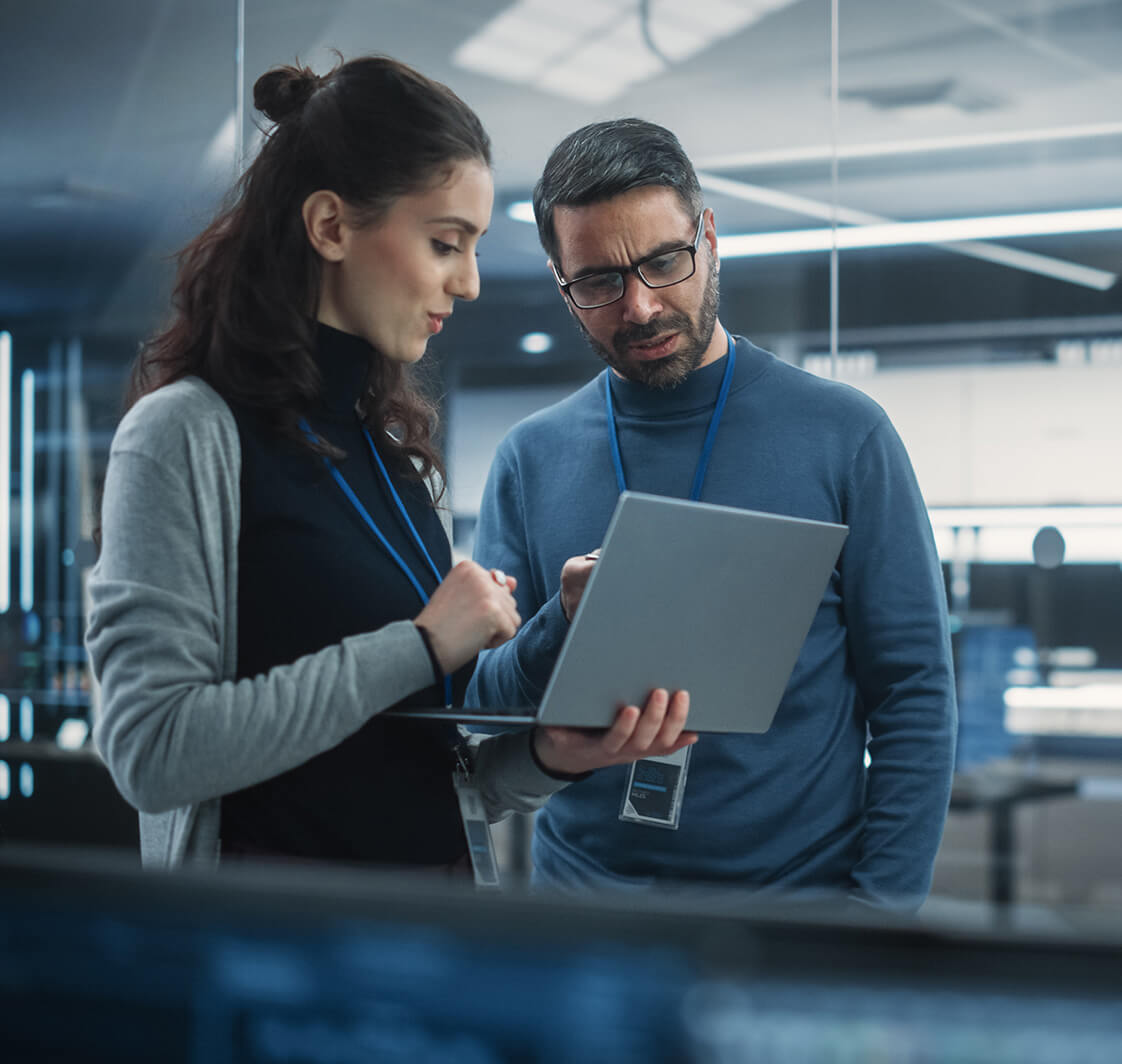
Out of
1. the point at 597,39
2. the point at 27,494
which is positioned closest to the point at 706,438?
the point at 597,39

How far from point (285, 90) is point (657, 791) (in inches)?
33.9

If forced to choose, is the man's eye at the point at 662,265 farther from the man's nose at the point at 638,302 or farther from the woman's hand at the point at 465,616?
the woman's hand at the point at 465,616

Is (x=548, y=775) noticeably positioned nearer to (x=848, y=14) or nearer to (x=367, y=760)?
(x=367, y=760)

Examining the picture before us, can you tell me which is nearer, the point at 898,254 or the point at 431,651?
the point at 431,651

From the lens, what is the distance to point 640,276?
4.86ft

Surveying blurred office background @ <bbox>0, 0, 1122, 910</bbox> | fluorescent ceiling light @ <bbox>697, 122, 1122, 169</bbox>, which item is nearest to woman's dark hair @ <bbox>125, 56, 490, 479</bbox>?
blurred office background @ <bbox>0, 0, 1122, 910</bbox>

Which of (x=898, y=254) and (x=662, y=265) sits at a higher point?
(x=898, y=254)

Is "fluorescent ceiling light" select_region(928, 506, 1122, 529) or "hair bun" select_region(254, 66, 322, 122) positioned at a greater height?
"hair bun" select_region(254, 66, 322, 122)

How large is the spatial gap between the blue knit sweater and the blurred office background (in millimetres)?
1591

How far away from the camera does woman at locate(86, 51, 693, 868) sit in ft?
3.10

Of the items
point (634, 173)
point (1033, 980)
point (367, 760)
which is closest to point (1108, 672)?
point (634, 173)

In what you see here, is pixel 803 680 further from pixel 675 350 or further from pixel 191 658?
pixel 191 658

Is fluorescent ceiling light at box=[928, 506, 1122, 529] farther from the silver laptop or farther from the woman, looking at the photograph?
the woman

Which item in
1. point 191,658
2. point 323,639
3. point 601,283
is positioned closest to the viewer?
point 191,658
